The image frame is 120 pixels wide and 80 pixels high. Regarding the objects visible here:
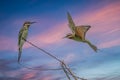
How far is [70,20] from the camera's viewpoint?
839 mm

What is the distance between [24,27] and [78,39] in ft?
1.12

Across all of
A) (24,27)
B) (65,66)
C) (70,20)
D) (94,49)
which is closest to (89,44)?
(94,49)

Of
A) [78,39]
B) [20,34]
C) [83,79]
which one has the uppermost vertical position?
[20,34]

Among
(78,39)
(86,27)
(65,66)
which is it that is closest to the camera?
(78,39)

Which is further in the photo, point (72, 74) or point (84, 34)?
point (72, 74)

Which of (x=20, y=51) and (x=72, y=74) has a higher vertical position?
(x=20, y=51)

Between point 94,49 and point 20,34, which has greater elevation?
point 20,34

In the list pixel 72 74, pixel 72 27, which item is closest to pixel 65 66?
pixel 72 74

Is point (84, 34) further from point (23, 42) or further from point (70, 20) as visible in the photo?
point (23, 42)

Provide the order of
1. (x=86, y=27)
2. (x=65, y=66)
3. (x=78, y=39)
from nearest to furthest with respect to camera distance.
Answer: (x=78, y=39) < (x=86, y=27) < (x=65, y=66)

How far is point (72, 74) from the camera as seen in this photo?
2.87 ft

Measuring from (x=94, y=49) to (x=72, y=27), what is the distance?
16 cm

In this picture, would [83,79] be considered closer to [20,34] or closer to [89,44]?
[89,44]

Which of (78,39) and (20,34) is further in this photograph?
(20,34)
